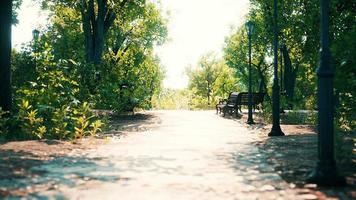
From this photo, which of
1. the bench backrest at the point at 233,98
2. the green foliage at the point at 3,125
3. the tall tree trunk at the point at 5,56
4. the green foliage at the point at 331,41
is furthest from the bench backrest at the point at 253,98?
the green foliage at the point at 3,125

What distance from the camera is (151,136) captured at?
41.8 ft

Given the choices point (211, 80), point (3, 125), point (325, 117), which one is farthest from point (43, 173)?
point (211, 80)

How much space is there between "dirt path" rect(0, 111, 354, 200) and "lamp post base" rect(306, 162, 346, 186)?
46cm

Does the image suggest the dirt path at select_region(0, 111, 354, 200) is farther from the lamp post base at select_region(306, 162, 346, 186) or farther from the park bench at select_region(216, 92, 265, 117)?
the park bench at select_region(216, 92, 265, 117)

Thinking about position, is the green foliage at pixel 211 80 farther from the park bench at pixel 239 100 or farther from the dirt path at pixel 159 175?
the dirt path at pixel 159 175

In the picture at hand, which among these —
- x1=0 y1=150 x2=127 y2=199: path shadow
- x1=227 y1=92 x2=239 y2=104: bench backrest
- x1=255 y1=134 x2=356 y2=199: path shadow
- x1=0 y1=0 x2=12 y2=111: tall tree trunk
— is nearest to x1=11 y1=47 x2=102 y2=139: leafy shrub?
x1=0 y1=0 x2=12 y2=111: tall tree trunk

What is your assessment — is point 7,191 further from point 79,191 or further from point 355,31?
point 355,31

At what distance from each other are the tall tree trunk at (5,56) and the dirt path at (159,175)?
14.6 feet

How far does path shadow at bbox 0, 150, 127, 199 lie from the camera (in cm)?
553

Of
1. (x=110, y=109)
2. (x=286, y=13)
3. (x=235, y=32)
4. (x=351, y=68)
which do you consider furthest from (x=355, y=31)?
(x=235, y=32)

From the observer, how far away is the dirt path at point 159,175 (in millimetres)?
5344

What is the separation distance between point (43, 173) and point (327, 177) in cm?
430

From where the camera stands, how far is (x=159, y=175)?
6531mm

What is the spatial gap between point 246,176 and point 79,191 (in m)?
2.57
